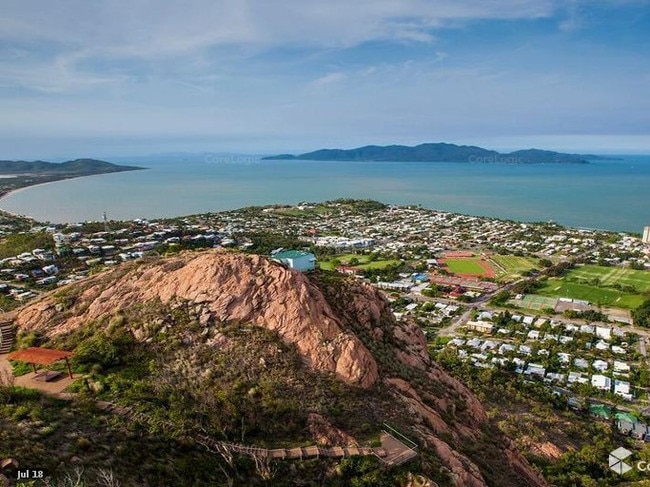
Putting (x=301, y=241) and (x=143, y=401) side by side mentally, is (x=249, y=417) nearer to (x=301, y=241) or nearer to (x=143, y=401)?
(x=143, y=401)

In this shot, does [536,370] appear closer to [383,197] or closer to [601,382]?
[601,382]

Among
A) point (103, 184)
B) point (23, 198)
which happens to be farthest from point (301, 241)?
point (103, 184)

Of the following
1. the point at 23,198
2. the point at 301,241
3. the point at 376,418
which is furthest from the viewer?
the point at 23,198

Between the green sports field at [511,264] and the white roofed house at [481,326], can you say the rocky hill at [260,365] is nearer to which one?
the white roofed house at [481,326]
